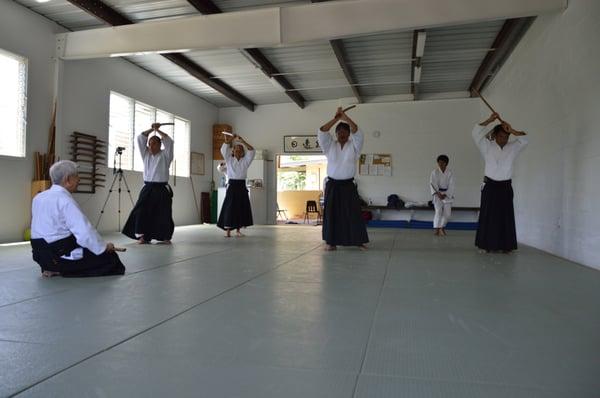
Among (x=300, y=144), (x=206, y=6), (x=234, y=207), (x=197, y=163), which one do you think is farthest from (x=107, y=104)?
(x=300, y=144)

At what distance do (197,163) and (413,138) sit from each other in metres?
5.52

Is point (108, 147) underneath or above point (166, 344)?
above

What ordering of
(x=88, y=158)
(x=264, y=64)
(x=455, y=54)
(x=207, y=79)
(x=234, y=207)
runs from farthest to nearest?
1. (x=207, y=79)
2. (x=264, y=64)
3. (x=455, y=54)
4. (x=88, y=158)
5. (x=234, y=207)

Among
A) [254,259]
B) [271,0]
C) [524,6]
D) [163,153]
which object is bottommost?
[254,259]

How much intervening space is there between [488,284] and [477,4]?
3.79m

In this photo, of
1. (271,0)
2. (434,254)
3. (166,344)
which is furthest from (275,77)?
(166,344)

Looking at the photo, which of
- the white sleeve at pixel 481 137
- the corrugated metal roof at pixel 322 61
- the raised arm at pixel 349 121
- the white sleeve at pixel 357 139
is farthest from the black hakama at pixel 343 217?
the corrugated metal roof at pixel 322 61

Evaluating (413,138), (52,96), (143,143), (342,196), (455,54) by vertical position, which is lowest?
(342,196)

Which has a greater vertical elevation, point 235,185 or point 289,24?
point 289,24

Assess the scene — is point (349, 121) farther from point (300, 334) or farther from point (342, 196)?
point (300, 334)

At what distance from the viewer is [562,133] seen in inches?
175

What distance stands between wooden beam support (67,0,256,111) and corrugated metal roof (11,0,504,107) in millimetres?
141

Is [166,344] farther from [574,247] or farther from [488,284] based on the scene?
[574,247]

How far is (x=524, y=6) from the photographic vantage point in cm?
475
